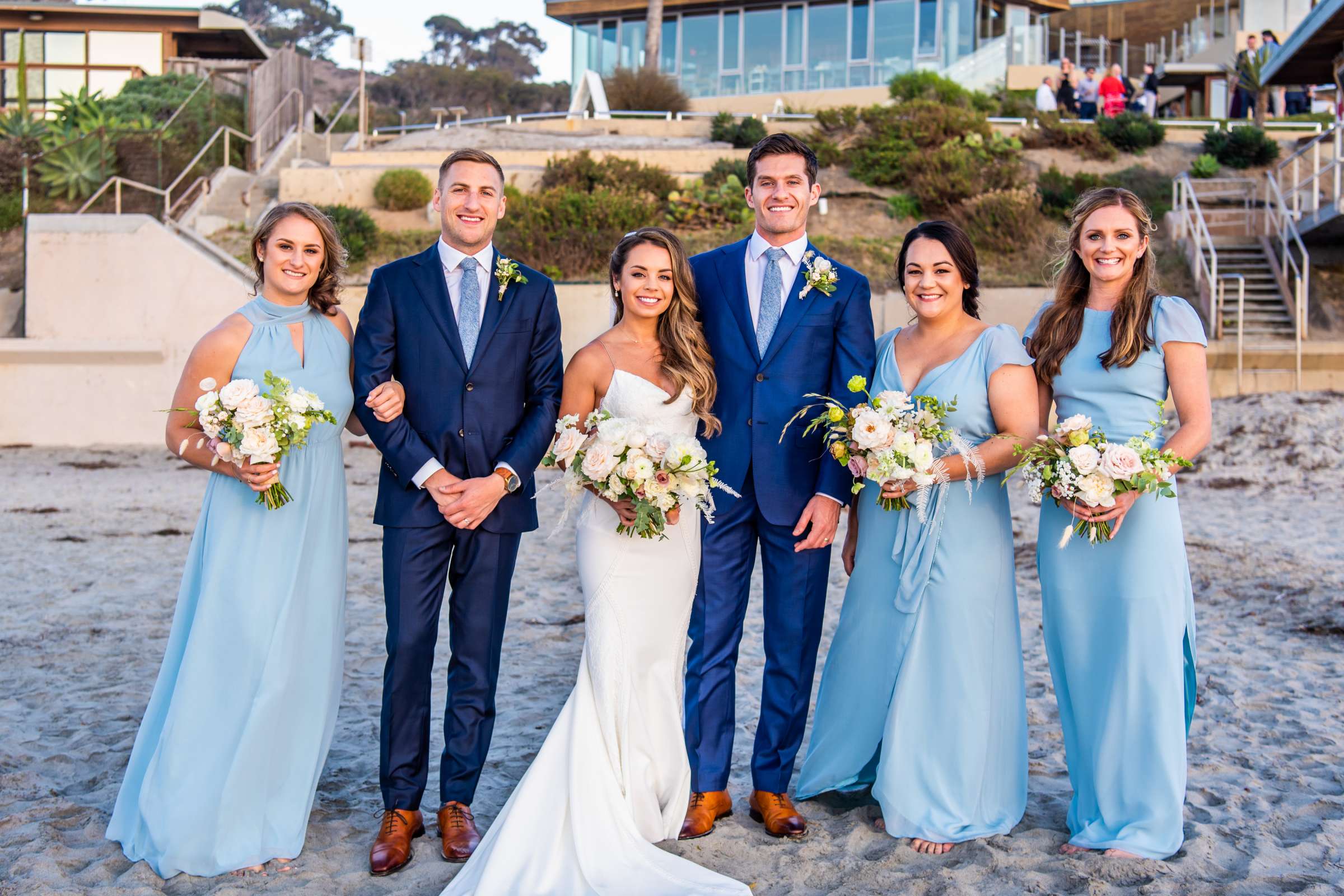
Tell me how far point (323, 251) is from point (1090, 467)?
9.83 ft

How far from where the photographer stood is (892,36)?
102 feet

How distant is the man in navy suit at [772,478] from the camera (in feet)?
14.4

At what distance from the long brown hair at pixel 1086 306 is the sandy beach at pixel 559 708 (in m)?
1.88

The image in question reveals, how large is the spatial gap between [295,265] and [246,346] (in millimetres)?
360

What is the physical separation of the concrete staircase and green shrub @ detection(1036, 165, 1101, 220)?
243 cm

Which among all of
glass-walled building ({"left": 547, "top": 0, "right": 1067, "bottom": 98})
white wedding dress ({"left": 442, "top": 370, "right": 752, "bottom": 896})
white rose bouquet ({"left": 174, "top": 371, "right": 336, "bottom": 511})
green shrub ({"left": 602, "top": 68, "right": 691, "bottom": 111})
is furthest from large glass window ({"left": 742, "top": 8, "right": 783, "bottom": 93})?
white rose bouquet ({"left": 174, "top": 371, "right": 336, "bottom": 511})

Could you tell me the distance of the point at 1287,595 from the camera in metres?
8.38

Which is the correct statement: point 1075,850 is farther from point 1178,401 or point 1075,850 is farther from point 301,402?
point 301,402

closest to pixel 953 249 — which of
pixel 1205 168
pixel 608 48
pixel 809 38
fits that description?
pixel 1205 168

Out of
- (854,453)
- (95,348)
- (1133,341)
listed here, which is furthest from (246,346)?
(95,348)

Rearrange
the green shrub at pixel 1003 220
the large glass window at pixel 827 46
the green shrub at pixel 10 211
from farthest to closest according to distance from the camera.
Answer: the large glass window at pixel 827 46
the green shrub at pixel 10 211
the green shrub at pixel 1003 220

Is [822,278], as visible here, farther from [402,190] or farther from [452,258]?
[402,190]

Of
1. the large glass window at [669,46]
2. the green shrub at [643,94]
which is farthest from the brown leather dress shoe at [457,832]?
the large glass window at [669,46]

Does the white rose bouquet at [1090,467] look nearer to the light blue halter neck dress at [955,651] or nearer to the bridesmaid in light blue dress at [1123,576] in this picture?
the bridesmaid in light blue dress at [1123,576]
